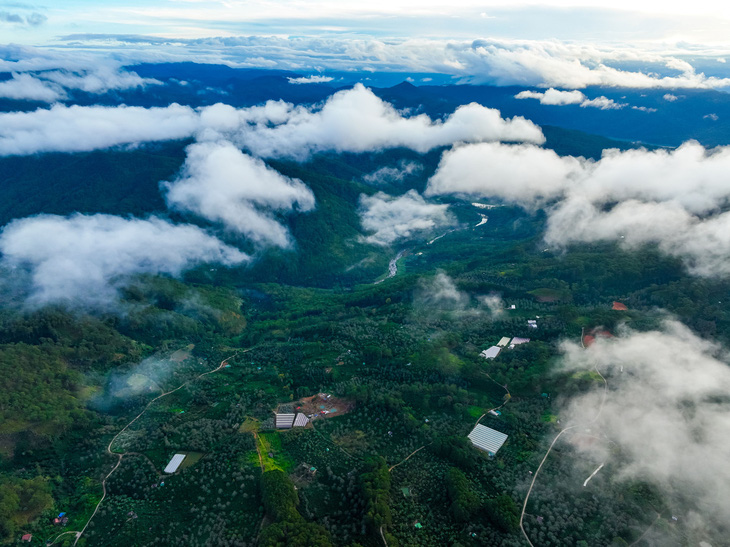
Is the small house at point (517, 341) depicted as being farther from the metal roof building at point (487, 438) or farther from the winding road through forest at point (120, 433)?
the winding road through forest at point (120, 433)

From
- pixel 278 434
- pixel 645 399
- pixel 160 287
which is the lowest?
pixel 160 287

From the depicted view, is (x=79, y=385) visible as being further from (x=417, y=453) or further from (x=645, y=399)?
(x=645, y=399)

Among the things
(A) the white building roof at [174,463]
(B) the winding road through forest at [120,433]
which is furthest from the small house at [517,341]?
(A) the white building roof at [174,463]

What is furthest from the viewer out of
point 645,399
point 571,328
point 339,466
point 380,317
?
point 380,317

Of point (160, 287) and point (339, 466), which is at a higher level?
point (339, 466)

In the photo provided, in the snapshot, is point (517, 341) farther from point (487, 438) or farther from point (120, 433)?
point (120, 433)

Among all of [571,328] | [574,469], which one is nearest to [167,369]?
[574,469]

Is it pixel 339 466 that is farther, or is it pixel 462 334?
pixel 462 334
